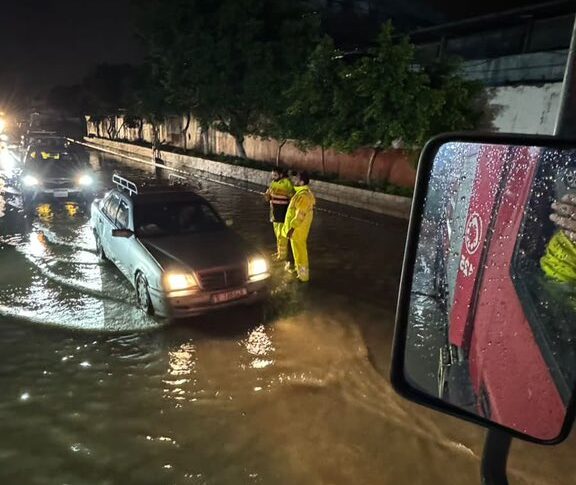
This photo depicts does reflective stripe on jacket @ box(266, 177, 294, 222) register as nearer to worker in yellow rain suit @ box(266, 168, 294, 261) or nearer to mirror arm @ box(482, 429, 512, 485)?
worker in yellow rain suit @ box(266, 168, 294, 261)

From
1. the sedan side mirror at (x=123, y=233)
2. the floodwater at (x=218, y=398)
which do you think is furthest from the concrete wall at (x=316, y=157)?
the sedan side mirror at (x=123, y=233)

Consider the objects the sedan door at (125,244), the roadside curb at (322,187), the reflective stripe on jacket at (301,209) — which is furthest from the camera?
the roadside curb at (322,187)

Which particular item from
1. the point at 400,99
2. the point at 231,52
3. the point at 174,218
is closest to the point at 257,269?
the point at 174,218

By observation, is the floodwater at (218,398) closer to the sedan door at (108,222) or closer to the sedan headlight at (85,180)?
the sedan door at (108,222)

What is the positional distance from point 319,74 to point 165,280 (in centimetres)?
1085

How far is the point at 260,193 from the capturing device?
17484mm

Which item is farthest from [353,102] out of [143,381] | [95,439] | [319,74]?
[95,439]

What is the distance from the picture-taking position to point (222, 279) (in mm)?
5875

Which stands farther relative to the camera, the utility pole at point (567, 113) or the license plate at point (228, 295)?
the license plate at point (228, 295)

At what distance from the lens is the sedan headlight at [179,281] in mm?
5617

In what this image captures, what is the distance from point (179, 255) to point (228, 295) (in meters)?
0.85

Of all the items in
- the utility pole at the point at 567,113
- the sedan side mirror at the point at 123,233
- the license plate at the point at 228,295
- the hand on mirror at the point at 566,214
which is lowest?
the license plate at the point at 228,295

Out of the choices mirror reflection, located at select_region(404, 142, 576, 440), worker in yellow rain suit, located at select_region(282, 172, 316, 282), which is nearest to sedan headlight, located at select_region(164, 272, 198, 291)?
worker in yellow rain suit, located at select_region(282, 172, 316, 282)

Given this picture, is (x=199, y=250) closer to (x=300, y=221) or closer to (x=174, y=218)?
(x=174, y=218)
